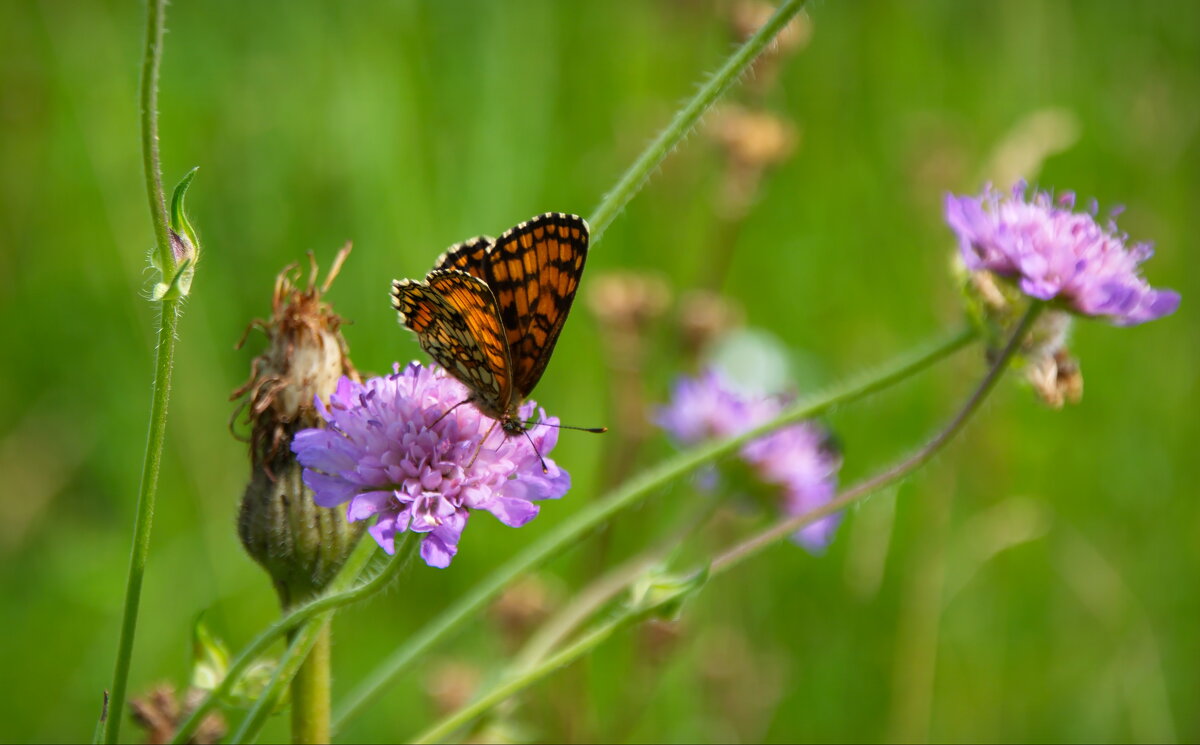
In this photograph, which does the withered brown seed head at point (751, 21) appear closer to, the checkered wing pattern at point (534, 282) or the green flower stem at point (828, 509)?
the green flower stem at point (828, 509)

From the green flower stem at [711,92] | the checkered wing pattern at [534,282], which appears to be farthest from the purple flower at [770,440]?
the green flower stem at [711,92]

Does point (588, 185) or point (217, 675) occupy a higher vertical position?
point (588, 185)

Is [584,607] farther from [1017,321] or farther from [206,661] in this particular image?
[1017,321]

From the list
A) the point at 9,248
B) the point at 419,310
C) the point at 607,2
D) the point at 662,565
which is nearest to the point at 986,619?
the point at 662,565

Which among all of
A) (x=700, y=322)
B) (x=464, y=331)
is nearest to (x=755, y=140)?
(x=700, y=322)

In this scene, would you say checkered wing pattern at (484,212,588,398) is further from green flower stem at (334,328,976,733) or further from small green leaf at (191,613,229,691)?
small green leaf at (191,613,229,691)

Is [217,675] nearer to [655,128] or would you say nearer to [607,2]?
[655,128]
